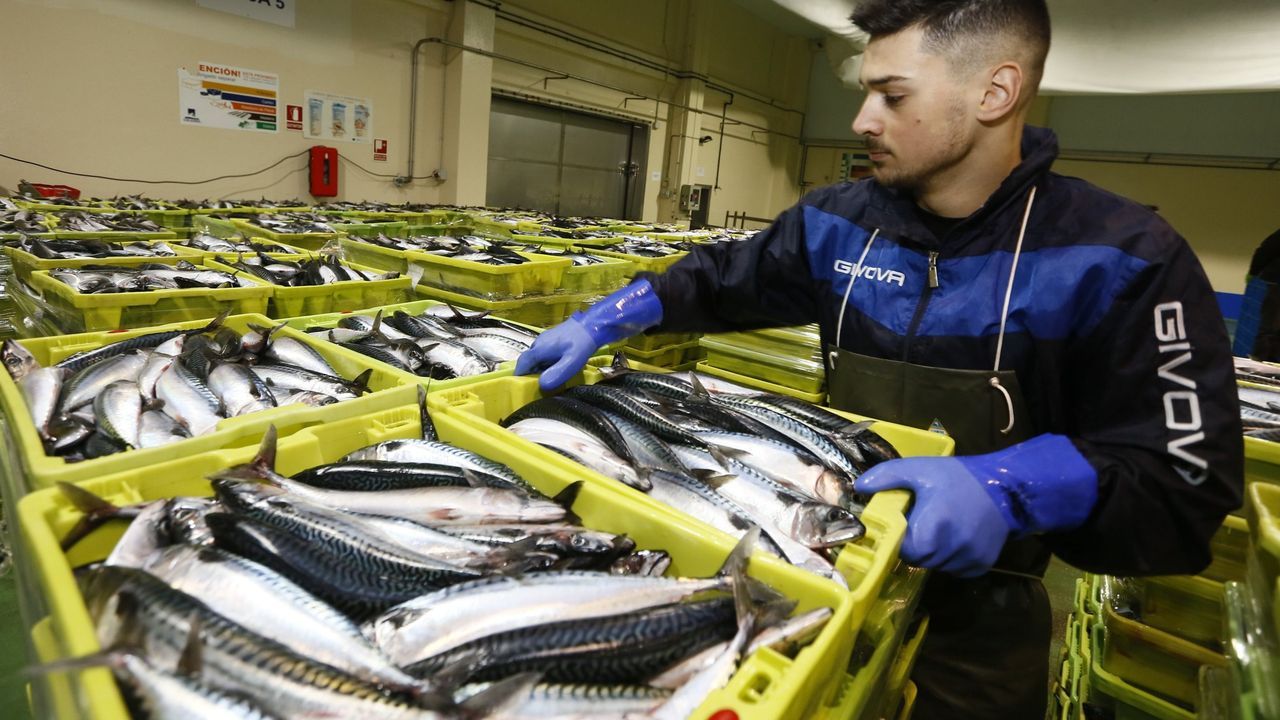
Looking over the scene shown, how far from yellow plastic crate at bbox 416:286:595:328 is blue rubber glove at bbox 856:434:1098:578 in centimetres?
206

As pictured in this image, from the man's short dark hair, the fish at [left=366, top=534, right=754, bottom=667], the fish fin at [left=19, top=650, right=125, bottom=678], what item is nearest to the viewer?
the fish fin at [left=19, top=650, right=125, bottom=678]

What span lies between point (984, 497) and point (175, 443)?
4.90ft

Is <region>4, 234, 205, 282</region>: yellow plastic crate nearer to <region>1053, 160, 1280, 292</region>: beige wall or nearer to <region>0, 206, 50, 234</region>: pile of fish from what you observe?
<region>0, 206, 50, 234</region>: pile of fish

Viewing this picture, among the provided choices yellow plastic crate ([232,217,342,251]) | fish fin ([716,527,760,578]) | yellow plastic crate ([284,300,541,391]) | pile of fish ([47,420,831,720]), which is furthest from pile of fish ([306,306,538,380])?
yellow plastic crate ([232,217,342,251])

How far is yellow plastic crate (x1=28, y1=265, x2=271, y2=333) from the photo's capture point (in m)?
2.19

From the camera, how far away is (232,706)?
0.71 m

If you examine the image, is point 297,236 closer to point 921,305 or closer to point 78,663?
point 921,305

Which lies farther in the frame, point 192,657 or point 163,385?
point 163,385

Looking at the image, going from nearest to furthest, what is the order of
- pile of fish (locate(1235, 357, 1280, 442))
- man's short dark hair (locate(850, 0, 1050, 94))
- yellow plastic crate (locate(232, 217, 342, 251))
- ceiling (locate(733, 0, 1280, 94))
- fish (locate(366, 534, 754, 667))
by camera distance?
fish (locate(366, 534, 754, 667))
man's short dark hair (locate(850, 0, 1050, 94))
pile of fish (locate(1235, 357, 1280, 442))
yellow plastic crate (locate(232, 217, 342, 251))
ceiling (locate(733, 0, 1280, 94))

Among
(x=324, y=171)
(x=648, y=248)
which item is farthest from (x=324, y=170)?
(x=648, y=248)

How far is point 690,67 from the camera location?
12172 mm

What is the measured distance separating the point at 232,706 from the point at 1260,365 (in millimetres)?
3865

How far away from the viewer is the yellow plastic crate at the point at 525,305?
3.10 metres

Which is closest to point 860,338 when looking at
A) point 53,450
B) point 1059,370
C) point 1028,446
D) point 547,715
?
point 1059,370
